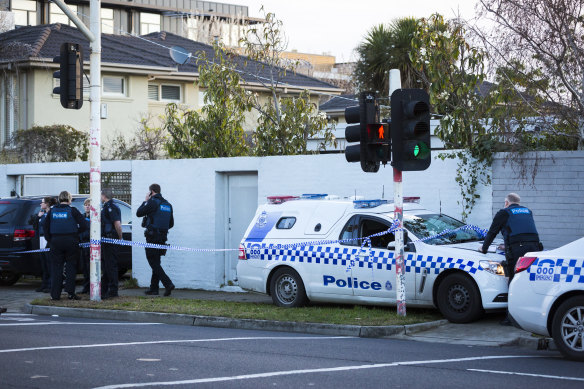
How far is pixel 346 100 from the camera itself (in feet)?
130

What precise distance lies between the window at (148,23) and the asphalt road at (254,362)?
5378cm

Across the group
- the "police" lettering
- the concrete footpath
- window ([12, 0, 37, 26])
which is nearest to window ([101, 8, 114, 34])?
window ([12, 0, 37, 26])

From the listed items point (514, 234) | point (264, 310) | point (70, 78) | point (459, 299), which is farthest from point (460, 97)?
point (70, 78)

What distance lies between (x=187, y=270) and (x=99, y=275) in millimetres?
3035

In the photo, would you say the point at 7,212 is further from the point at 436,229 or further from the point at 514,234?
the point at 514,234

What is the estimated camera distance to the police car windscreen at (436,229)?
13.7 m

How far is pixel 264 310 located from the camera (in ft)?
46.6

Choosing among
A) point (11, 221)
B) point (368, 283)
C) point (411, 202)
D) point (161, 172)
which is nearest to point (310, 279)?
point (368, 283)

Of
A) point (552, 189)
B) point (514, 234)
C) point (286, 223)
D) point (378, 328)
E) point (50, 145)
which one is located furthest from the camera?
point (50, 145)

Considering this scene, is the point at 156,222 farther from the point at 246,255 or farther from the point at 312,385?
the point at 312,385

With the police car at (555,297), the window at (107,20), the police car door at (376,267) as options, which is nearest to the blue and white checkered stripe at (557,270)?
the police car at (555,297)

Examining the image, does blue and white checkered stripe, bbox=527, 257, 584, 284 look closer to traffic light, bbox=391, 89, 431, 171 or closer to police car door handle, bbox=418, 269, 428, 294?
traffic light, bbox=391, 89, 431, 171

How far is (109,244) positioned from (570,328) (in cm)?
911

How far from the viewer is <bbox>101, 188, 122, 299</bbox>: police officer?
1673 centimetres
